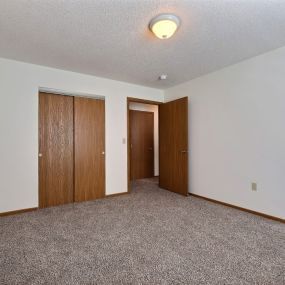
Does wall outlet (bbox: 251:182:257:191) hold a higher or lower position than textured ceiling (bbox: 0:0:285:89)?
lower

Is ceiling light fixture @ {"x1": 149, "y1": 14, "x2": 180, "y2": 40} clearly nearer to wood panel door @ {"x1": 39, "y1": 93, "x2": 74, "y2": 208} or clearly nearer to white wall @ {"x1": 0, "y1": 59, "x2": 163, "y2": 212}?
white wall @ {"x1": 0, "y1": 59, "x2": 163, "y2": 212}

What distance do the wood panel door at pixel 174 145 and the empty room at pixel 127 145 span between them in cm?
3

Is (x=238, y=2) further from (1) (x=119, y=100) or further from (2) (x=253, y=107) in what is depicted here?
(1) (x=119, y=100)

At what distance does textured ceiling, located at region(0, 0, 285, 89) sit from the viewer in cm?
176

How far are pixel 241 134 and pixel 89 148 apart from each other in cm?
270

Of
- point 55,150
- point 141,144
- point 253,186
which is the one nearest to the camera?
point 253,186

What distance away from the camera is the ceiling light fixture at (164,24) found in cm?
186

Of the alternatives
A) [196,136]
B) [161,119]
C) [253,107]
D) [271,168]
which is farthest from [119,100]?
[271,168]

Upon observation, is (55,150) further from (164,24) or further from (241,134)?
(241,134)

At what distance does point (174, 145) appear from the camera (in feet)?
13.4

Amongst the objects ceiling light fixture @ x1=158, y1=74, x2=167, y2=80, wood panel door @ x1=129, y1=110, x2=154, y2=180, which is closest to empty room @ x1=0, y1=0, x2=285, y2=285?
ceiling light fixture @ x1=158, y1=74, x2=167, y2=80

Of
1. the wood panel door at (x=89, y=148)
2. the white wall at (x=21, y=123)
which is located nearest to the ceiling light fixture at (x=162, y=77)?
the wood panel door at (x=89, y=148)

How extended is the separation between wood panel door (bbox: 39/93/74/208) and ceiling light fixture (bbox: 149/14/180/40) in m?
2.13

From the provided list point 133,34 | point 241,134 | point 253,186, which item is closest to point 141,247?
point 253,186
